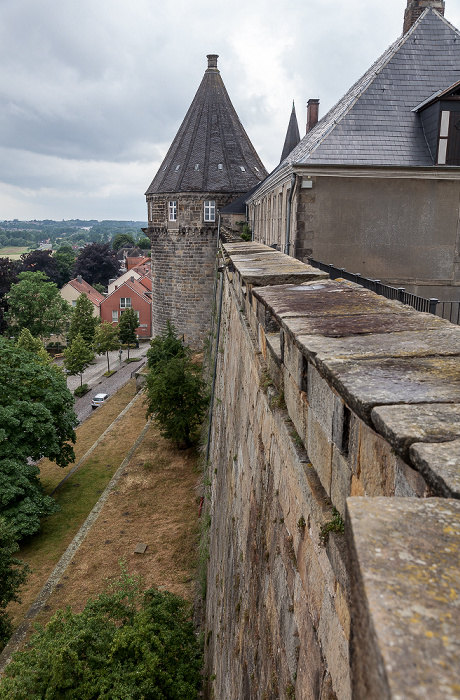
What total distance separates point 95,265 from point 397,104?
73.8m

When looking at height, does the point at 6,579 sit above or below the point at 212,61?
below

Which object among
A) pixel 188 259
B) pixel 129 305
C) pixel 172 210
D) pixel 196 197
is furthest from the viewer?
pixel 129 305

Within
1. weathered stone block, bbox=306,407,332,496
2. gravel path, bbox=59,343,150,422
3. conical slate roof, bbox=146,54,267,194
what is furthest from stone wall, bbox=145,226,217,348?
weathered stone block, bbox=306,407,332,496

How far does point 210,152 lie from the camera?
29.5 metres

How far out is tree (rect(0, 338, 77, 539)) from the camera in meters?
16.8

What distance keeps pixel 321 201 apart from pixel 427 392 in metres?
11.4

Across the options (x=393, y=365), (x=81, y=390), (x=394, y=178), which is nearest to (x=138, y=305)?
(x=81, y=390)

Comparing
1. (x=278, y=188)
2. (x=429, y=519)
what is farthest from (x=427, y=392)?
(x=278, y=188)

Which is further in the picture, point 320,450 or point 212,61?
point 212,61

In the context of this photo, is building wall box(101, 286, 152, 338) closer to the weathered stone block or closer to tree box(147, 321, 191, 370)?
tree box(147, 321, 191, 370)

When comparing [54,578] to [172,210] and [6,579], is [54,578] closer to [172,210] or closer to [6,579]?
[6,579]

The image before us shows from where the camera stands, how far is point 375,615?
87 centimetres

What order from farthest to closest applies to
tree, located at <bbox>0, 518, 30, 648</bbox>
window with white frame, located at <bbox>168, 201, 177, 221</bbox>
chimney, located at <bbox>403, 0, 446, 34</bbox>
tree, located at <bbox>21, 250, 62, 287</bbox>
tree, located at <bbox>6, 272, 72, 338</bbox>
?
tree, located at <bbox>21, 250, 62, 287</bbox>
tree, located at <bbox>6, 272, 72, 338</bbox>
window with white frame, located at <bbox>168, 201, 177, 221</bbox>
chimney, located at <bbox>403, 0, 446, 34</bbox>
tree, located at <bbox>0, 518, 30, 648</bbox>

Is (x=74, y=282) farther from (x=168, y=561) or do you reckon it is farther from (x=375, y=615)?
(x=375, y=615)
